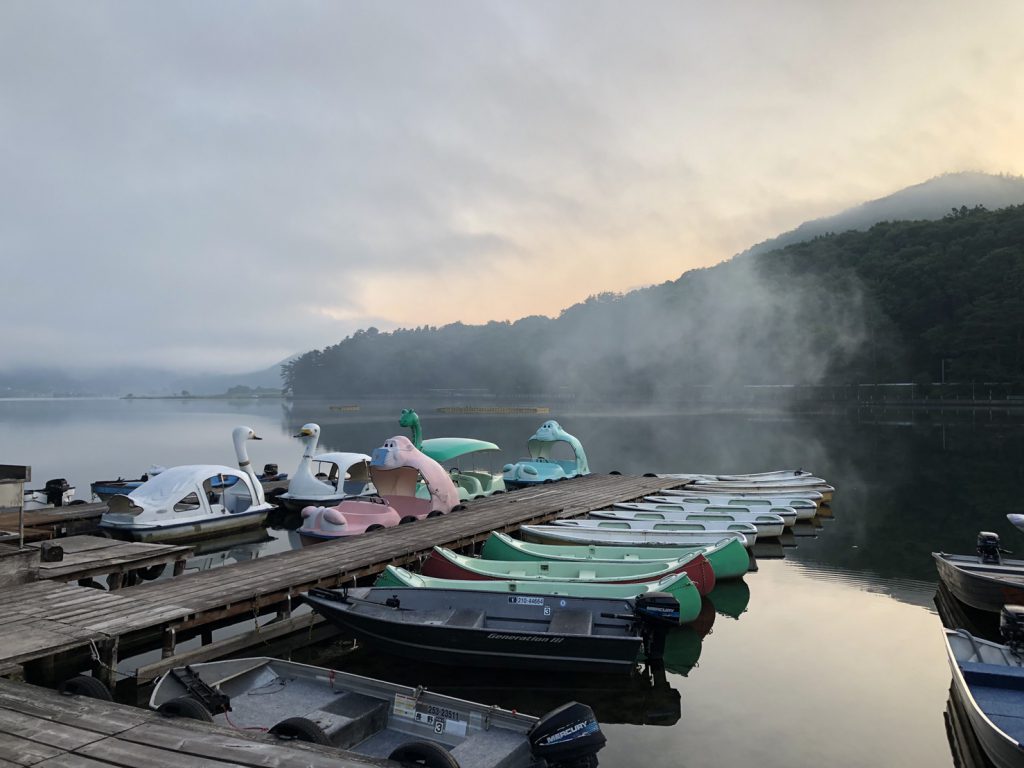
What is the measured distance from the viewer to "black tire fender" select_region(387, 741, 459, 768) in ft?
17.6

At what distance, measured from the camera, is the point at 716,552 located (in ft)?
46.8

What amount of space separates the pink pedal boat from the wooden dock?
861mm

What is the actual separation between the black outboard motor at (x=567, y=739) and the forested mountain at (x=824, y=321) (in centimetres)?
9650

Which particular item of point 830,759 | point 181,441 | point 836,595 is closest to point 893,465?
point 836,595

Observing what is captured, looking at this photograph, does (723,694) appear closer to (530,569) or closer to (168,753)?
(530,569)

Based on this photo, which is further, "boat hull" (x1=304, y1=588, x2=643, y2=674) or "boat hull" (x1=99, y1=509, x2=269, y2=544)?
"boat hull" (x1=99, y1=509, x2=269, y2=544)

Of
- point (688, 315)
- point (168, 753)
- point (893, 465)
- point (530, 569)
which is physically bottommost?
point (893, 465)

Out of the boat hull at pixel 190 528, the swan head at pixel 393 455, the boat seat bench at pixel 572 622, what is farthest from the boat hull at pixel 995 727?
the boat hull at pixel 190 528

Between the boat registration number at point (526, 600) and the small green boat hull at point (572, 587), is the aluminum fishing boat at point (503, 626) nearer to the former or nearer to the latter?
the boat registration number at point (526, 600)

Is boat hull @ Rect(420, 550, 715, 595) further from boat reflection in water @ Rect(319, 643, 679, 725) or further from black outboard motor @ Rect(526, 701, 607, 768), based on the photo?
black outboard motor @ Rect(526, 701, 607, 768)

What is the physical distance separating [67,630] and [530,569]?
742 cm

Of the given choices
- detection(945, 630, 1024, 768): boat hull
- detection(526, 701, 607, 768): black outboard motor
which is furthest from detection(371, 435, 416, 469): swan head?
detection(945, 630, 1024, 768): boat hull

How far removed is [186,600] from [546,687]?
18.2 feet

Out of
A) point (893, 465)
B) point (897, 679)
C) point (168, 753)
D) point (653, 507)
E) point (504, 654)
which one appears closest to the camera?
point (168, 753)
